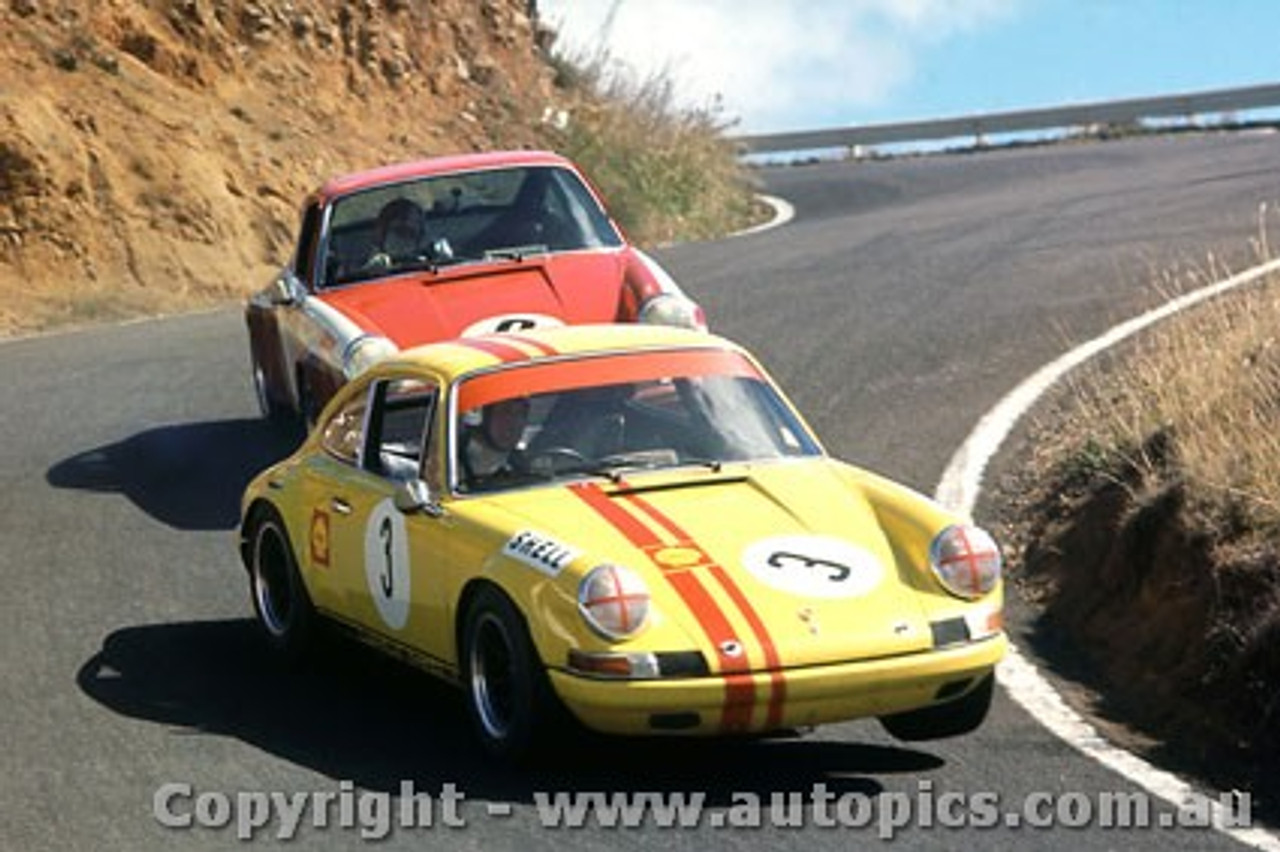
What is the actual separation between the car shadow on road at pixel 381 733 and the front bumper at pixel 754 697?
0.21m

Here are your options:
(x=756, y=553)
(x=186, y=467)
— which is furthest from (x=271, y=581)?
(x=186, y=467)

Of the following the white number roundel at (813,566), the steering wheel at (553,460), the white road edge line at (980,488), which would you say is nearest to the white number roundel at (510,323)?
the white road edge line at (980,488)

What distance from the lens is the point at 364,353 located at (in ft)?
41.7

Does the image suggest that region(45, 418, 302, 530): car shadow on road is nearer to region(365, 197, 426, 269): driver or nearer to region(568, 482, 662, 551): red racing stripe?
region(365, 197, 426, 269): driver

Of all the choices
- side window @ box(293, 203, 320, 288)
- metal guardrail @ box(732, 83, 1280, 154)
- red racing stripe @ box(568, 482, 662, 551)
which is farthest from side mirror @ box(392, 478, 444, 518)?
metal guardrail @ box(732, 83, 1280, 154)

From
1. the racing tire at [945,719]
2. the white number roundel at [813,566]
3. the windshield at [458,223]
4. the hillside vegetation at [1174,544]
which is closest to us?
the white number roundel at [813,566]

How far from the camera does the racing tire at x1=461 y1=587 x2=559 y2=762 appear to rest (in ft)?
26.5

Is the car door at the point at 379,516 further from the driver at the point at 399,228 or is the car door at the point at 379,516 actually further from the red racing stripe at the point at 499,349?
the driver at the point at 399,228

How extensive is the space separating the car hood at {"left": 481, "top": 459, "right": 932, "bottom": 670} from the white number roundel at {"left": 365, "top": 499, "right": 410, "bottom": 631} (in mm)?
467

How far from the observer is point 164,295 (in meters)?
23.1

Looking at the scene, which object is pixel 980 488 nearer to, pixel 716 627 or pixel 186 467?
pixel 186 467

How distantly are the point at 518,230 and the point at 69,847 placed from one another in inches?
276

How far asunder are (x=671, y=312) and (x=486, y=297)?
918 mm

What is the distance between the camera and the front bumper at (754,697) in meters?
Result: 7.85
